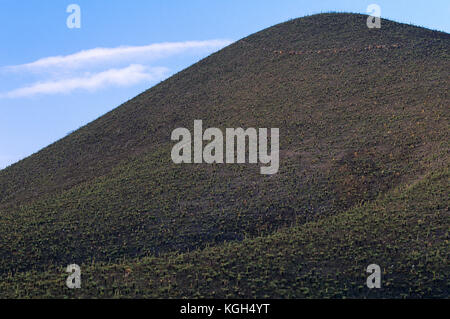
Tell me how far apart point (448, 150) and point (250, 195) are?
1553 centimetres

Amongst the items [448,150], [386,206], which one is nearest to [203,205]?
[386,206]

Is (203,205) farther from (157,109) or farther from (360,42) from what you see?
(360,42)

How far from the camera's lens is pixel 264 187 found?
123 feet

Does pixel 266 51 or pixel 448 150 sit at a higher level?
pixel 266 51

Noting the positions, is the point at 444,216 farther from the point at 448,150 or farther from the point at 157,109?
the point at 157,109

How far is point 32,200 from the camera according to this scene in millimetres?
41688

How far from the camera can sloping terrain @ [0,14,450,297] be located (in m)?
24.9

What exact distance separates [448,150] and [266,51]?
118 feet

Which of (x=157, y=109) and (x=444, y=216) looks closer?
→ (x=444, y=216)

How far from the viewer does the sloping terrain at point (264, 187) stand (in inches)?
980
